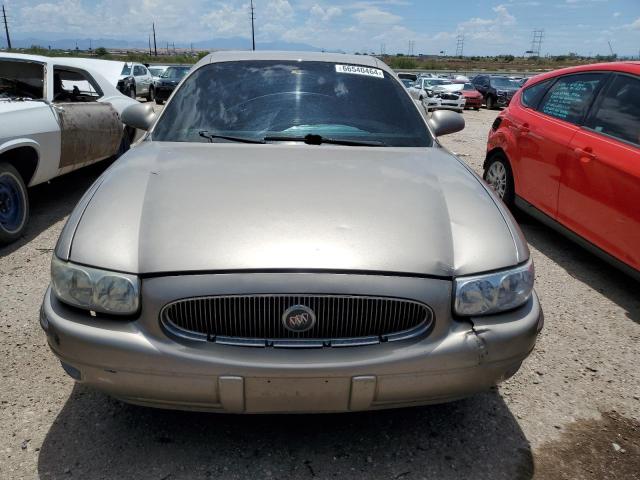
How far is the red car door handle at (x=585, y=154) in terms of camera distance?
4055 mm

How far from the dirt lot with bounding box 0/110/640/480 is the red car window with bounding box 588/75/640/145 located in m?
1.74

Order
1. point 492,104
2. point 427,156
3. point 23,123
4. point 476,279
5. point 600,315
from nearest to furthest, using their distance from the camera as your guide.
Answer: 1. point 476,279
2. point 427,156
3. point 600,315
4. point 23,123
5. point 492,104

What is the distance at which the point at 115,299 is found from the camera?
74.3 inches

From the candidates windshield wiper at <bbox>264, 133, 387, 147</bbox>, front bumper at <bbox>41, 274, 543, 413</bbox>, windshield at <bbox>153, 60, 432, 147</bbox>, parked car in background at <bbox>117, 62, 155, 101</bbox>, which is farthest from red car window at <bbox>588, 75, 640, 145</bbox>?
parked car in background at <bbox>117, 62, 155, 101</bbox>

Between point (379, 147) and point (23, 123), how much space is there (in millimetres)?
3455

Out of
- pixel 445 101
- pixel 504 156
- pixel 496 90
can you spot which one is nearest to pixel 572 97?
pixel 504 156

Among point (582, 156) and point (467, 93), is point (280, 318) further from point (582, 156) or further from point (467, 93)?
point (467, 93)

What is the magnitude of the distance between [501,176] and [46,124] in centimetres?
457

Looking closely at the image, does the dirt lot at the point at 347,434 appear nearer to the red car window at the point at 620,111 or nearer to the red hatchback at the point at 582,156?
the red hatchback at the point at 582,156

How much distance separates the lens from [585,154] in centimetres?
412

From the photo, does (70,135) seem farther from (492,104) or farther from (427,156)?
(492,104)

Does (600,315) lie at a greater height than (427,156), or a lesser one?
lesser

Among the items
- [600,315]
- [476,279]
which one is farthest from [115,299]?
[600,315]

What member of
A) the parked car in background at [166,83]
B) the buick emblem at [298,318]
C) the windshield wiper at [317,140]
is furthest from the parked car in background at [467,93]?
the buick emblem at [298,318]
